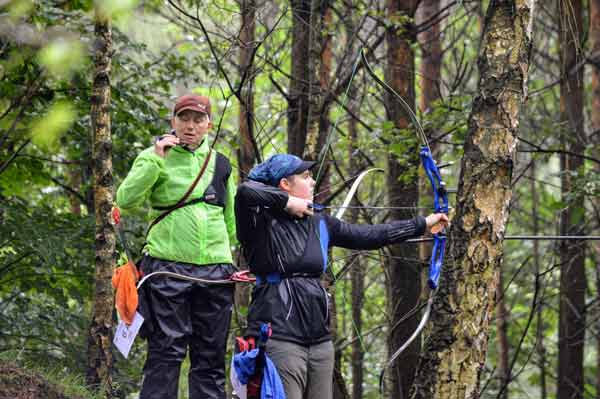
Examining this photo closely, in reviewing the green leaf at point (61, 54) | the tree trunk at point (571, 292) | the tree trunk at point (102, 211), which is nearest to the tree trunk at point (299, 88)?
the tree trunk at point (102, 211)

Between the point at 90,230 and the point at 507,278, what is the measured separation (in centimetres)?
996

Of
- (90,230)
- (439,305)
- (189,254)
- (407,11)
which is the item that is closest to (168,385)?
(189,254)

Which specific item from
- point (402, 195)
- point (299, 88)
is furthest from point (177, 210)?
point (402, 195)

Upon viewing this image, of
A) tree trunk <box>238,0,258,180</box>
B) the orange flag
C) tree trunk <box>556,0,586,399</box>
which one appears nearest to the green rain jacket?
the orange flag

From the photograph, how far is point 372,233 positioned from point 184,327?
47.1 inches

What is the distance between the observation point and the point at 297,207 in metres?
3.92

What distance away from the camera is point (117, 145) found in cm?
749

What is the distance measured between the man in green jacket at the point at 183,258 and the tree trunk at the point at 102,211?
4.61 feet

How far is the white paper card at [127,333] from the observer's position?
13.9 ft

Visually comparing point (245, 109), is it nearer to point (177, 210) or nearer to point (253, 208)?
point (177, 210)

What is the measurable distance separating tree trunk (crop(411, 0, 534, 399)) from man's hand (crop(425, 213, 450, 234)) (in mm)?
389

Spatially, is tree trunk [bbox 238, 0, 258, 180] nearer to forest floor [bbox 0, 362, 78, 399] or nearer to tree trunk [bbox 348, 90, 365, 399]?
tree trunk [bbox 348, 90, 365, 399]

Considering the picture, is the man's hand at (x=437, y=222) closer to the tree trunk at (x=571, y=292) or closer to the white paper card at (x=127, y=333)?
the white paper card at (x=127, y=333)

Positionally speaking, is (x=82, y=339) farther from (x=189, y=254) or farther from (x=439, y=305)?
(x=439, y=305)
